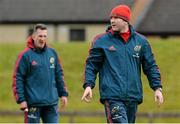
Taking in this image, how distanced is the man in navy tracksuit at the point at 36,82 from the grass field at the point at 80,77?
1054 cm

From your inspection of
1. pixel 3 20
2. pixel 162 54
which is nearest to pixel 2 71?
pixel 162 54

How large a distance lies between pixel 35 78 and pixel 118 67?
2653mm

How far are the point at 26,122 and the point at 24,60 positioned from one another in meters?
1.00

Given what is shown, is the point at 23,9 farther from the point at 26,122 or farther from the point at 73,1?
the point at 26,122

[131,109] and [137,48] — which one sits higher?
[137,48]

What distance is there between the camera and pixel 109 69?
34.9 feet

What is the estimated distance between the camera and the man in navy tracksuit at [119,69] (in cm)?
1054

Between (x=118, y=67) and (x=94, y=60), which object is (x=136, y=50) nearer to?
(x=118, y=67)

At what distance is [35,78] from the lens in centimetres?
1295

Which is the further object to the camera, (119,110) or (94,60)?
(94,60)

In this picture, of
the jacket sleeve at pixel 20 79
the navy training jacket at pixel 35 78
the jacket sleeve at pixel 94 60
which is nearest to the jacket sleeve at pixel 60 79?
the navy training jacket at pixel 35 78

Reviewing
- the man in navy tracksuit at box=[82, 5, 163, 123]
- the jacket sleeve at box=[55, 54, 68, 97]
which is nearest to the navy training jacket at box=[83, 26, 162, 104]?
the man in navy tracksuit at box=[82, 5, 163, 123]

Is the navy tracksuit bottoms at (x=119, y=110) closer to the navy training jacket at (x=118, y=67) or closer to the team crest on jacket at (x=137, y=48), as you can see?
the navy training jacket at (x=118, y=67)

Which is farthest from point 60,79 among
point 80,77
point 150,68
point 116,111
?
point 80,77
